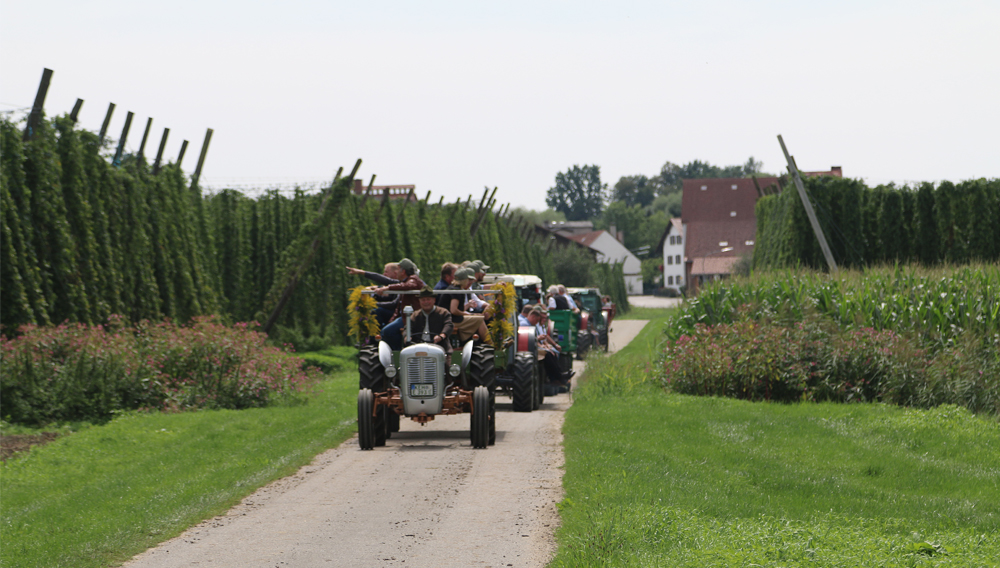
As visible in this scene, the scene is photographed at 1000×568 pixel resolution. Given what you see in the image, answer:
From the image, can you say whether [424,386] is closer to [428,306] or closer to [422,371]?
[422,371]

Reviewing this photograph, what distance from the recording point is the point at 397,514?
879cm

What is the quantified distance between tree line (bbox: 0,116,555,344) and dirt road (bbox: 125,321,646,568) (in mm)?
6751

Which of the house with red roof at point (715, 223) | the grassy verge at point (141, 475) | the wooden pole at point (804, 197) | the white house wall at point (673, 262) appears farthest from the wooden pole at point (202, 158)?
the white house wall at point (673, 262)

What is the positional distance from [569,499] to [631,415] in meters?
6.15

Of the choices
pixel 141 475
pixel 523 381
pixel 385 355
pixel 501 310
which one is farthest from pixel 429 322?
pixel 141 475

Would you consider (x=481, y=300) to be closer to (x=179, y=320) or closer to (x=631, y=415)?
(x=631, y=415)

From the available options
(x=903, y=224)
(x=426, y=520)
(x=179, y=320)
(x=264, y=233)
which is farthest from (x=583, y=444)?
(x=903, y=224)

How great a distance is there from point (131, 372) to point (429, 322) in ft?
17.8

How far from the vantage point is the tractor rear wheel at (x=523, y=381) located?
15992mm

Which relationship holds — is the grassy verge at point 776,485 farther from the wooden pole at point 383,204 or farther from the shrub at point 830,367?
the wooden pole at point 383,204

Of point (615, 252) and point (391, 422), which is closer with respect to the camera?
point (391, 422)

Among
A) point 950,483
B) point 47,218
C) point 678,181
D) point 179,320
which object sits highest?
A: point 678,181

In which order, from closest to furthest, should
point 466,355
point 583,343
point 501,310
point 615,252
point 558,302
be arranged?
point 466,355, point 501,310, point 558,302, point 583,343, point 615,252

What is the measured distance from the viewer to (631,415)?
1497cm
